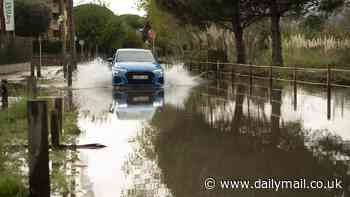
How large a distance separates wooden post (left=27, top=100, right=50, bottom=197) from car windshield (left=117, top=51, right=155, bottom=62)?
19.5 metres

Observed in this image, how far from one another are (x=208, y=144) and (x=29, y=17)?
2551 inches

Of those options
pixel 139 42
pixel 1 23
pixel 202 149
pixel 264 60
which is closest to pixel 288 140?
pixel 202 149

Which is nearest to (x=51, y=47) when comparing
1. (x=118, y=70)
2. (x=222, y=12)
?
(x=222, y=12)

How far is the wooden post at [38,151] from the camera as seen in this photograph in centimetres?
633

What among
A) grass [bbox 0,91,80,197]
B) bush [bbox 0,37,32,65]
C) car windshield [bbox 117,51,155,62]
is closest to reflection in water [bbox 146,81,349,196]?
grass [bbox 0,91,80,197]

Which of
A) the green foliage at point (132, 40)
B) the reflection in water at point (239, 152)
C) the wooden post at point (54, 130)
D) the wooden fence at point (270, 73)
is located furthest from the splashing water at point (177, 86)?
the green foliage at point (132, 40)

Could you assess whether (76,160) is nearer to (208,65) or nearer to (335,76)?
(335,76)

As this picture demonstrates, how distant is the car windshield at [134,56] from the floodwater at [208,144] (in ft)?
22.9

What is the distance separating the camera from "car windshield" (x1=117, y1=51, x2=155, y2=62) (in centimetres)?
2603

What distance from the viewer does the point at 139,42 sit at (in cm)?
10281

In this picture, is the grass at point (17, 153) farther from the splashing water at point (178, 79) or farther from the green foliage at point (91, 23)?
the green foliage at point (91, 23)

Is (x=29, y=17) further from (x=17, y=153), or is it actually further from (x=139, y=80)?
(x=17, y=153)

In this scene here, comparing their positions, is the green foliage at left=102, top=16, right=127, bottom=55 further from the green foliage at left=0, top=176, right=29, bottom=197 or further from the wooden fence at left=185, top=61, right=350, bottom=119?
the green foliage at left=0, top=176, right=29, bottom=197

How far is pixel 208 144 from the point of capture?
1035cm
